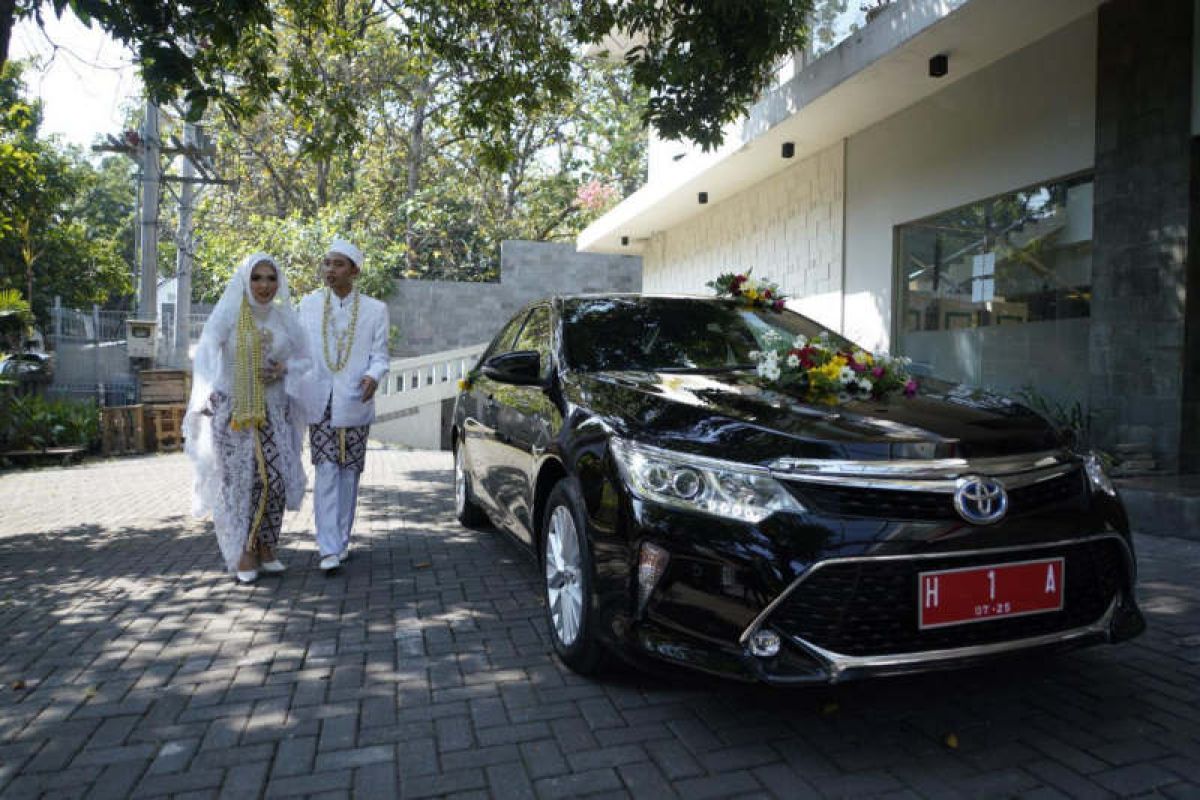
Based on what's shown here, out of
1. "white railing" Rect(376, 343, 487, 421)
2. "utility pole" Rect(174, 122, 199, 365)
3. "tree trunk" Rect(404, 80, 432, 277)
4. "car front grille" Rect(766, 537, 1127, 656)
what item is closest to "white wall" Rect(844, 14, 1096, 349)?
"car front grille" Rect(766, 537, 1127, 656)

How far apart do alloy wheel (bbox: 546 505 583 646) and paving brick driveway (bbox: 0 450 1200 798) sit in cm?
20

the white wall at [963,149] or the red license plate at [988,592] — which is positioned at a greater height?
the white wall at [963,149]

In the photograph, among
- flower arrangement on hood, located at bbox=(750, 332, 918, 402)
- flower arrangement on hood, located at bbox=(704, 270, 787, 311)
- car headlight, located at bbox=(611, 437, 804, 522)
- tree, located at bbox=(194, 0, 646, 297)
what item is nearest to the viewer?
car headlight, located at bbox=(611, 437, 804, 522)

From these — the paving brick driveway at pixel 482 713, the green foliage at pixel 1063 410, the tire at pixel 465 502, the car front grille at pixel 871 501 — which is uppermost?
the green foliage at pixel 1063 410

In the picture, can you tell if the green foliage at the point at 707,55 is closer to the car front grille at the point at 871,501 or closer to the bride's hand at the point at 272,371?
the bride's hand at the point at 272,371

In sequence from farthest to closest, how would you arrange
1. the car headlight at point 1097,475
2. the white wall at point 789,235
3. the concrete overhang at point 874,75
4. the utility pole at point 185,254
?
the utility pole at point 185,254 → the white wall at point 789,235 → the concrete overhang at point 874,75 → the car headlight at point 1097,475

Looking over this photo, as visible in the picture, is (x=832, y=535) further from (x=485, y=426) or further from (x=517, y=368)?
(x=485, y=426)

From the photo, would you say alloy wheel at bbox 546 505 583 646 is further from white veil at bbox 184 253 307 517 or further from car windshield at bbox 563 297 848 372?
white veil at bbox 184 253 307 517

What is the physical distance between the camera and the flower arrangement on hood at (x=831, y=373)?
3057 mm

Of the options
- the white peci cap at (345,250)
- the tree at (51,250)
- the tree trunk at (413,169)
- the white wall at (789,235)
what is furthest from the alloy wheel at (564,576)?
the tree trunk at (413,169)

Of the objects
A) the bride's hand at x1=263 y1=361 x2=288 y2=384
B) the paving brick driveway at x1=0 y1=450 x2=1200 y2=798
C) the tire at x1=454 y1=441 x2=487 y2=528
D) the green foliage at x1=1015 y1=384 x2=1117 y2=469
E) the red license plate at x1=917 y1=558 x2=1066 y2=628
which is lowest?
the paving brick driveway at x1=0 y1=450 x2=1200 y2=798

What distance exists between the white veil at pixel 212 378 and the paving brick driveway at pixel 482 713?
0.60 metres

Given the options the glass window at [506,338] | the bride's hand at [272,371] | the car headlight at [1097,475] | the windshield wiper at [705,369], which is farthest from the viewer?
the glass window at [506,338]

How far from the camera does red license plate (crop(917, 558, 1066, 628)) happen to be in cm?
234
